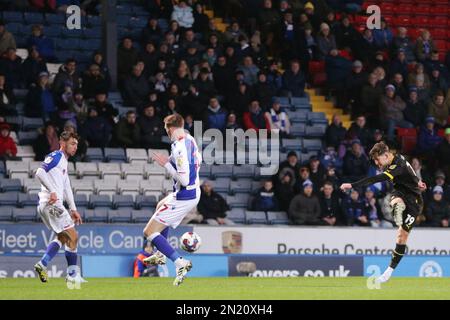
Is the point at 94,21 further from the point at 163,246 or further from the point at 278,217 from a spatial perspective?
the point at 163,246

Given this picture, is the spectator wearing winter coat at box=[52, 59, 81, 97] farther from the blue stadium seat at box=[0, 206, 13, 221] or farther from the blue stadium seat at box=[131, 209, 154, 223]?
the blue stadium seat at box=[131, 209, 154, 223]

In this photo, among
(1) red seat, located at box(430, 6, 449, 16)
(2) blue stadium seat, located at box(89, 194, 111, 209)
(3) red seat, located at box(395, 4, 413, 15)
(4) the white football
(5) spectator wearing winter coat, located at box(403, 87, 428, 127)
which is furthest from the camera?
(1) red seat, located at box(430, 6, 449, 16)

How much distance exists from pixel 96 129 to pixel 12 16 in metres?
4.01

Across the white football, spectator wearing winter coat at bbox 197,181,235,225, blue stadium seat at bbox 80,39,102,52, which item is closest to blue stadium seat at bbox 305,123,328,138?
spectator wearing winter coat at bbox 197,181,235,225

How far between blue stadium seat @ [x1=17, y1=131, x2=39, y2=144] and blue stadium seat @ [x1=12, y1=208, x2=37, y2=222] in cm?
195

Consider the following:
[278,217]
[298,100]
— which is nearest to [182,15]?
[298,100]

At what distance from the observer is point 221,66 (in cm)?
2736

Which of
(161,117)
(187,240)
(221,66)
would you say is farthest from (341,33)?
(187,240)

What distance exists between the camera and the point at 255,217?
25750 millimetres

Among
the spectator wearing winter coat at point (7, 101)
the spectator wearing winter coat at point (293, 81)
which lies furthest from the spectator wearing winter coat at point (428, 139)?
the spectator wearing winter coat at point (7, 101)

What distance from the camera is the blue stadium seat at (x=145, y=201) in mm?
24906

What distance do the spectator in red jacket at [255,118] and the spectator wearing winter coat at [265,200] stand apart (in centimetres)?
168

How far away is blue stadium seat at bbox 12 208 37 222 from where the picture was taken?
23.7m

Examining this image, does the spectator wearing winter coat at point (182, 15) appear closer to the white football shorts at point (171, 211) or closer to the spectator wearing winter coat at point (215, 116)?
the spectator wearing winter coat at point (215, 116)
